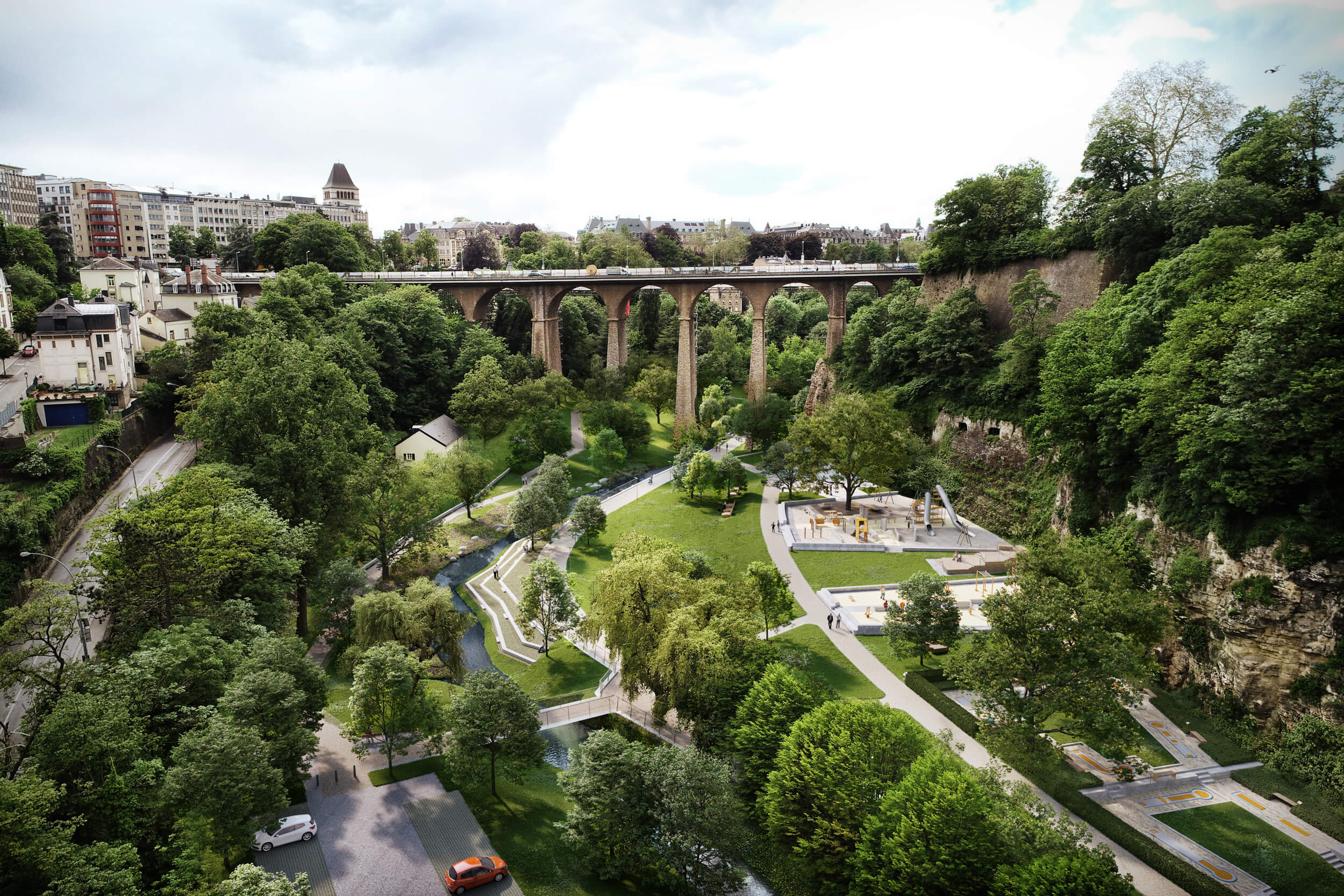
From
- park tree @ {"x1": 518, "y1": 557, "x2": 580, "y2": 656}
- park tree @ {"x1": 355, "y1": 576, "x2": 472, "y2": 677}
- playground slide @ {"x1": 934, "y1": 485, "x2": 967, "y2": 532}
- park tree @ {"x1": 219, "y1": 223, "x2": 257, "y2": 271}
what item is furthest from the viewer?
park tree @ {"x1": 219, "y1": 223, "x2": 257, "y2": 271}

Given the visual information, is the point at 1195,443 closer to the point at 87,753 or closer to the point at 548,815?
the point at 548,815

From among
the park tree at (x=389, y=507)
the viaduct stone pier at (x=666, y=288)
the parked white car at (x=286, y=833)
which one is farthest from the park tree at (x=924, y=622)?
the viaduct stone pier at (x=666, y=288)

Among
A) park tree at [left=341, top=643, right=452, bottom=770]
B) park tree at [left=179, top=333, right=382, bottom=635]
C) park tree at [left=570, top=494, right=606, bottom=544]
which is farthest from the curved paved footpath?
park tree at [left=179, top=333, right=382, bottom=635]

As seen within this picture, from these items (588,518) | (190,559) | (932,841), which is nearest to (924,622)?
(932,841)

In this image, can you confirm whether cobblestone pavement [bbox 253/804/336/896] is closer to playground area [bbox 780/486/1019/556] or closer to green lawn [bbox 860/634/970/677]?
green lawn [bbox 860/634/970/677]

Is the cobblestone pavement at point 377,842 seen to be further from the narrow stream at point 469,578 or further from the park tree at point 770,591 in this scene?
the park tree at point 770,591

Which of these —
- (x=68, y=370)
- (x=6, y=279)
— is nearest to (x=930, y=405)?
(x=68, y=370)
